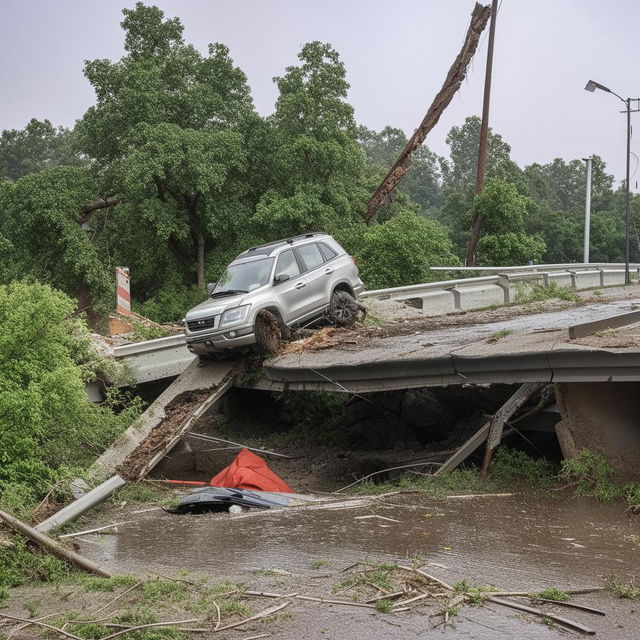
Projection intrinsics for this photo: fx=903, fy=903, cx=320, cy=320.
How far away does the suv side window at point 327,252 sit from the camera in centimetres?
1781

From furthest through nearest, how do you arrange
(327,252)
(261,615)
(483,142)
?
(483,142)
(327,252)
(261,615)

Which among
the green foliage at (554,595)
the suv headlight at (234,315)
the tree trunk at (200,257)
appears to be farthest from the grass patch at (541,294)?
the green foliage at (554,595)

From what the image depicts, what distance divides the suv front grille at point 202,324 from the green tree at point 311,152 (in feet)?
40.9

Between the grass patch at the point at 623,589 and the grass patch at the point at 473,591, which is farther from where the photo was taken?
the grass patch at the point at 623,589

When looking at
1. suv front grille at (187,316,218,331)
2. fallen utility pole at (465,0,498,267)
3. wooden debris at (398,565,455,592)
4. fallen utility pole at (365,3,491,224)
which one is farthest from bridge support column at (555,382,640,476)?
fallen utility pole at (465,0,498,267)

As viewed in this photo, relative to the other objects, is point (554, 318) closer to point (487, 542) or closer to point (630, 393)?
point (630, 393)

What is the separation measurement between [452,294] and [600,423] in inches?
437

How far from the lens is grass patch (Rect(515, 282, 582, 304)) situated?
71.5ft

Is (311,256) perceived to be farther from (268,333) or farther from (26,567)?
(26,567)

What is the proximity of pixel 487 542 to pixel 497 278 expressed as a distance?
612 inches

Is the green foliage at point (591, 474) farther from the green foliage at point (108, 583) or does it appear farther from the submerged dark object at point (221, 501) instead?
the green foliage at point (108, 583)

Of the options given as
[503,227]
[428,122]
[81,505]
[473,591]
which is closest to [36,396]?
[81,505]

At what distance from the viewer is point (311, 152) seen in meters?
28.8

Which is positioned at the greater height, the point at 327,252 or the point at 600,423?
the point at 327,252
